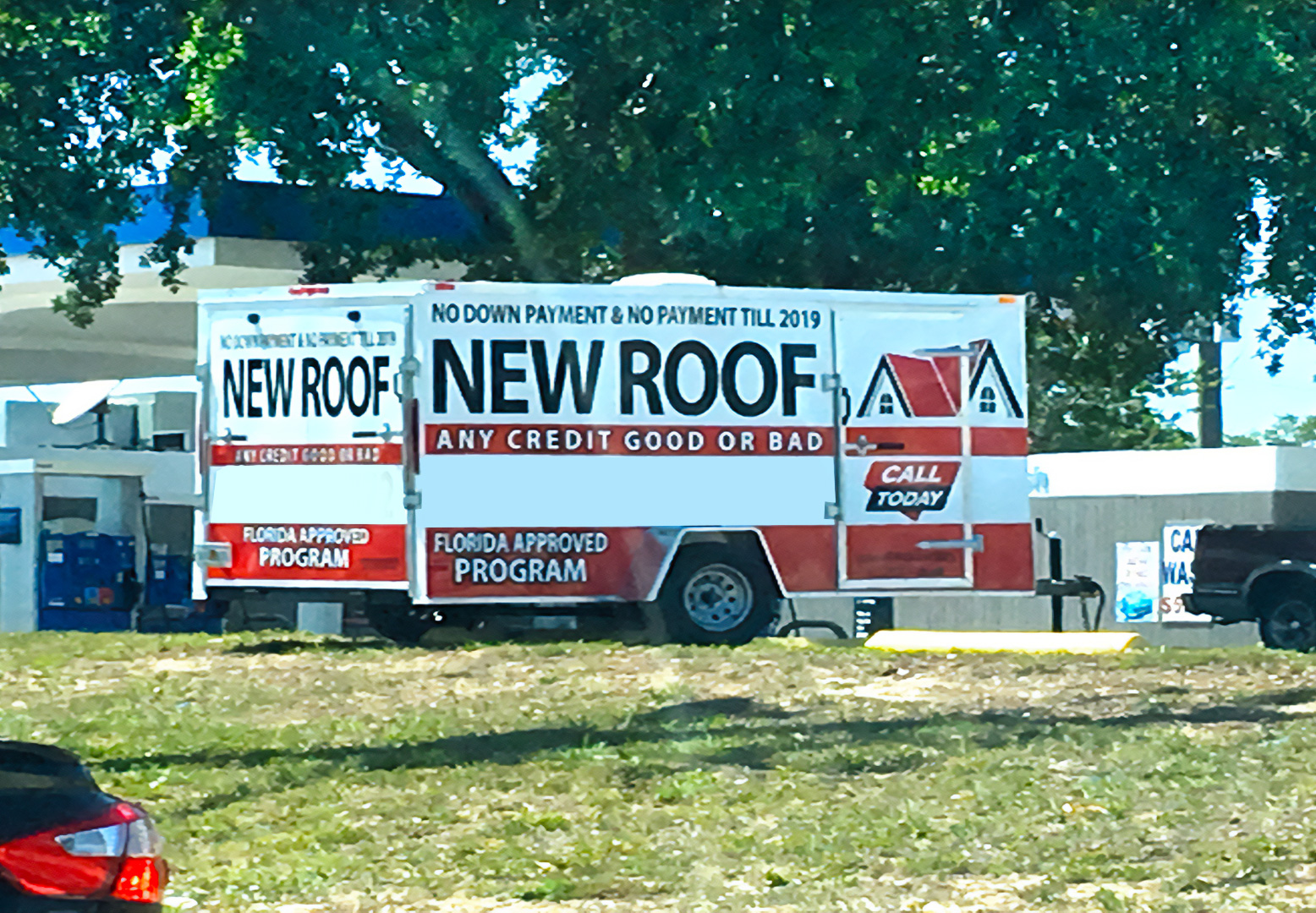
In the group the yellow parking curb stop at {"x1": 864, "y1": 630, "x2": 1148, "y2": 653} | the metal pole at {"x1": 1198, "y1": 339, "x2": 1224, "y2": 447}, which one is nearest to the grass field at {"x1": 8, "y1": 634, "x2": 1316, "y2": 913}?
the yellow parking curb stop at {"x1": 864, "y1": 630, "x2": 1148, "y2": 653}

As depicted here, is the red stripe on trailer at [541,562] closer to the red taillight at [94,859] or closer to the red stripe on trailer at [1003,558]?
the red stripe on trailer at [1003,558]

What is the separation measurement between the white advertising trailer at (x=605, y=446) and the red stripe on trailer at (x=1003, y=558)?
3cm

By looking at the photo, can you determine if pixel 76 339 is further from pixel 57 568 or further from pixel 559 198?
pixel 559 198

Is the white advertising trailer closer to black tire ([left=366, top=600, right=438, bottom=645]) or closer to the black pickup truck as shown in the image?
black tire ([left=366, top=600, right=438, bottom=645])

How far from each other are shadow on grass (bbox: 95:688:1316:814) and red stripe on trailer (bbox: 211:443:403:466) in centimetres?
480

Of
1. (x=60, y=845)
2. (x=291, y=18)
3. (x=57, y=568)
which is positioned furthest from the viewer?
(x=57, y=568)

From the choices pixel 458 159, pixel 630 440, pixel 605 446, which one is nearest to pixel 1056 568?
pixel 630 440

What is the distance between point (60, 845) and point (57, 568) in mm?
25595

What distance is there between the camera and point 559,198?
84.7 feet

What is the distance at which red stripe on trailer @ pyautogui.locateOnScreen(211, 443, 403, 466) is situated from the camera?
17500mm

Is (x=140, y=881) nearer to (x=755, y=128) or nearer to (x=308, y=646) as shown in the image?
(x=308, y=646)

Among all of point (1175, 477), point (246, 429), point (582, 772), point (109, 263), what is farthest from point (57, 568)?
point (582, 772)

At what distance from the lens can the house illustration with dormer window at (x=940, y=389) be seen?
1834cm

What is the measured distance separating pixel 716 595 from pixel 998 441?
2.67 meters
